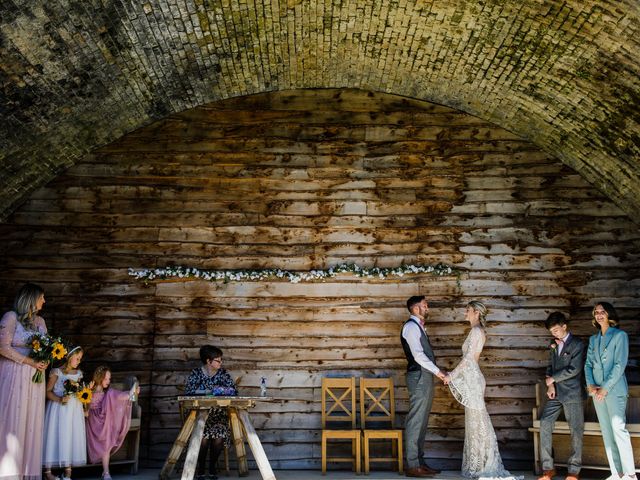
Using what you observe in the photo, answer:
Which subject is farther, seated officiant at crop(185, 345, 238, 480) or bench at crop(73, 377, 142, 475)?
bench at crop(73, 377, 142, 475)

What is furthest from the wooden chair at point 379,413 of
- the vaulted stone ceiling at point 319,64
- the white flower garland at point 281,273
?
the vaulted stone ceiling at point 319,64

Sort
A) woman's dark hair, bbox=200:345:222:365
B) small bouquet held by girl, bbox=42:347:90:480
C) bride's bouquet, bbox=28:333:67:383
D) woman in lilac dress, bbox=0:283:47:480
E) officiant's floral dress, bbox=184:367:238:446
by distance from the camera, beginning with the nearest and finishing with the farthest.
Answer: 1. woman in lilac dress, bbox=0:283:47:480
2. bride's bouquet, bbox=28:333:67:383
3. small bouquet held by girl, bbox=42:347:90:480
4. officiant's floral dress, bbox=184:367:238:446
5. woman's dark hair, bbox=200:345:222:365

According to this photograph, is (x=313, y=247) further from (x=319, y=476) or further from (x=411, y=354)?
(x=319, y=476)

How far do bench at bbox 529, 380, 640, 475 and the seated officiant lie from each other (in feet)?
11.7

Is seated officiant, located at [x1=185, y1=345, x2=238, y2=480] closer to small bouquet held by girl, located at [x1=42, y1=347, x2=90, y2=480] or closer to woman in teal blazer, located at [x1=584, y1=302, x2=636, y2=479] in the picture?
small bouquet held by girl, located at [x1=42, y1=347, x2=90, y2=480]

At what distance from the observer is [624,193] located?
9.59 m

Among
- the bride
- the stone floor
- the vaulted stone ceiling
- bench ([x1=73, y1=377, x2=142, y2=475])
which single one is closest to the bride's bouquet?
bench ([x1=73, y1=377, x2=142, y2=475])

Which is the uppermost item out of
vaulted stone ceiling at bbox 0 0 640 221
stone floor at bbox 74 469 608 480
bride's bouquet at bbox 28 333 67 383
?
vaulted stone ceiling at bbox 0 0 640 221

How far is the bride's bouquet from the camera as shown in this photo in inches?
280

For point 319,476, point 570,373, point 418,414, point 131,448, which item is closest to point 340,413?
point 319,476

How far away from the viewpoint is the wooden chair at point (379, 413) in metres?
8.57

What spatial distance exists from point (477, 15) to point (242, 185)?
149 inches

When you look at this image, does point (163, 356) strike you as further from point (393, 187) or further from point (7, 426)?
point (393, 187)

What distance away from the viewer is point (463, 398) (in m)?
8.34
